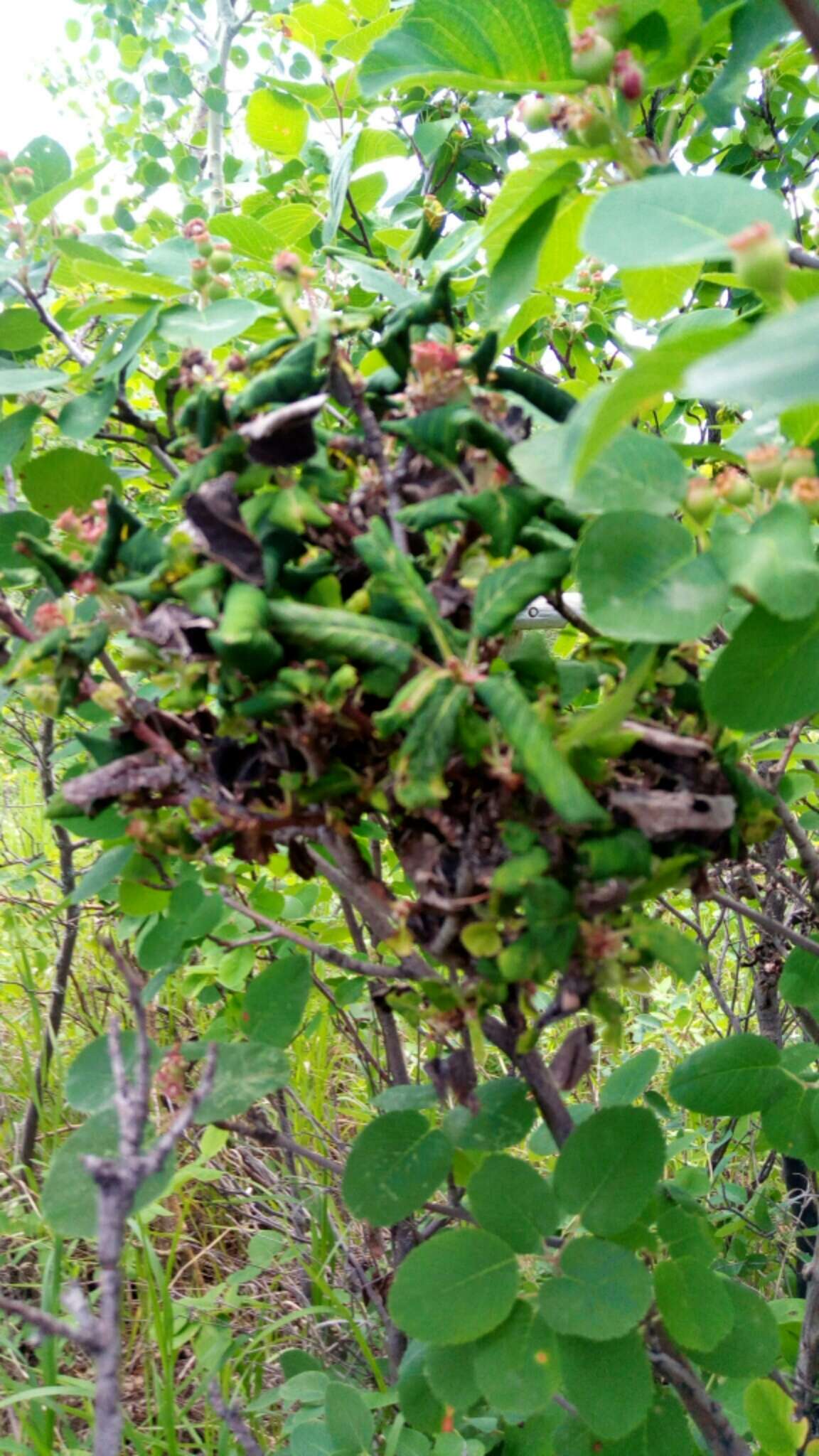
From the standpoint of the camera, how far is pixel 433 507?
0.57 m

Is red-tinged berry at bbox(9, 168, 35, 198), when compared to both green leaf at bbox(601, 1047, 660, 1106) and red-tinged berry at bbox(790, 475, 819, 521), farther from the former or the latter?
green leaf at bbox(601, 1047, 660, 1106)

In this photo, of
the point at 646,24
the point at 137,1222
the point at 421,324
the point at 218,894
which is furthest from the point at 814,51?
the point at 137,1222

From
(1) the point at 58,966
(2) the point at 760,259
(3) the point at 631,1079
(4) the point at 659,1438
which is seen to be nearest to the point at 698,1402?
(4) the point at 659,1438

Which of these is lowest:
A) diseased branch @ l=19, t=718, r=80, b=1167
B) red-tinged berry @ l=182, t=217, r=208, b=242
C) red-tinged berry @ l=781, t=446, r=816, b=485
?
diseased branch @ l=19, t=718, r=80, b=1167

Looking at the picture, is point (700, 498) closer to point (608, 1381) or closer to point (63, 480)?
point (63, 480)

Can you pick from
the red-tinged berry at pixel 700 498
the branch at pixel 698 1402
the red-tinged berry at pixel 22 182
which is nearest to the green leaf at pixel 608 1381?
the branch at pixel 698 1402

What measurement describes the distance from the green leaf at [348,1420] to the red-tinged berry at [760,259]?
1098 mm

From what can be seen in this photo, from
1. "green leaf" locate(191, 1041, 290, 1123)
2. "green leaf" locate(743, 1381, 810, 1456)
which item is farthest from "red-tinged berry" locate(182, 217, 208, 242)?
"green leaf" locate(743, 1381, 810, 1456)

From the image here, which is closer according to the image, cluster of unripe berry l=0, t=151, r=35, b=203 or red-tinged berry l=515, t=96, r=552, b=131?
red-tinged berry l=515, t=96, r=552, b=131

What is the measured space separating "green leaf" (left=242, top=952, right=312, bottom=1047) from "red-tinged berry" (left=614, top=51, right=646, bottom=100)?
66cm

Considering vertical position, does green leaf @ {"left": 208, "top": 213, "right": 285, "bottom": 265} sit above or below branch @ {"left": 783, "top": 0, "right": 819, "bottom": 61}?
below

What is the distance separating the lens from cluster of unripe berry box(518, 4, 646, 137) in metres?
0.63

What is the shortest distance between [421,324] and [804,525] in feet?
0.91

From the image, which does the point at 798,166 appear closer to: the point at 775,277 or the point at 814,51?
the point at 814,51
